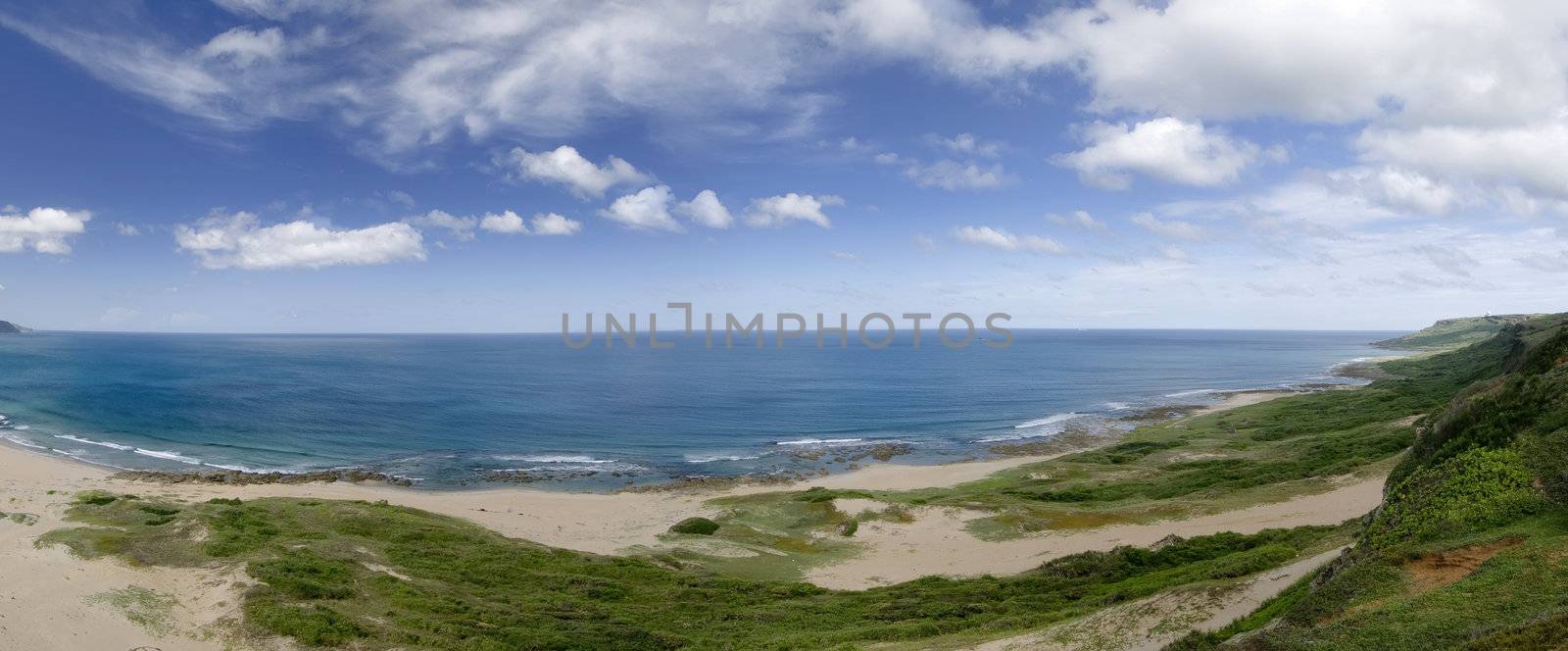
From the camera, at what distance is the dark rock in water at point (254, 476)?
5112 centimetres

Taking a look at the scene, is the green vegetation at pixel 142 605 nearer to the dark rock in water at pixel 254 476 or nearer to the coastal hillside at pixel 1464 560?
the coastal hillside at pixel 1464 560

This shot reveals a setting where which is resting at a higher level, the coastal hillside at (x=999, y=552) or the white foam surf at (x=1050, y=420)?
the coastal hillside at (x=999, y=552)

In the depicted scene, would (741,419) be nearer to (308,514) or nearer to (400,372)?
(308,514)

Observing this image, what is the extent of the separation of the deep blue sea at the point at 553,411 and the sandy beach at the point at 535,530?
5385mm

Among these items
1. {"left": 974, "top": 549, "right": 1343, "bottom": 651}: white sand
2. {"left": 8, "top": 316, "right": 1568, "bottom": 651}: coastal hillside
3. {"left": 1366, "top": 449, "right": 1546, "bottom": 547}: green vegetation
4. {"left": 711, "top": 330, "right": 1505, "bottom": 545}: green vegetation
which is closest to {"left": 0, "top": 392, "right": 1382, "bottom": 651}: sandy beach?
{"left": 8, "top": 316, "right": 1568, "bottom": 651}: coastal hillside

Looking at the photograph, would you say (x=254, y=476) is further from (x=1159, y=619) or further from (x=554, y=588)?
(x=1159, y=619)

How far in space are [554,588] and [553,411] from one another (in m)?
65.4

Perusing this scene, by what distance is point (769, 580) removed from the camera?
3019 cm

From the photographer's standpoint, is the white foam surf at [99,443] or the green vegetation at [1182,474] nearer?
the green vegetation at [1182,474]

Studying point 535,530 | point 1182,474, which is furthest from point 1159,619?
point 1182,474

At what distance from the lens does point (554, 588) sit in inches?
1054

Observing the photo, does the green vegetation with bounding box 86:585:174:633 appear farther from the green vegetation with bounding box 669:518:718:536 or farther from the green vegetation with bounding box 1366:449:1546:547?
the green vegetation with bounding box 1366:449:1546:547

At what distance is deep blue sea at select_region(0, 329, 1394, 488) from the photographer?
6172 centimetres

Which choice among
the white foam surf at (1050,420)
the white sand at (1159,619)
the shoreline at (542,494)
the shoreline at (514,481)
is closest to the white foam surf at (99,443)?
the shoreline at (514,481)
